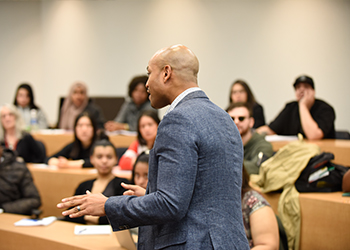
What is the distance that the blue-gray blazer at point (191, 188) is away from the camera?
3.96 feet

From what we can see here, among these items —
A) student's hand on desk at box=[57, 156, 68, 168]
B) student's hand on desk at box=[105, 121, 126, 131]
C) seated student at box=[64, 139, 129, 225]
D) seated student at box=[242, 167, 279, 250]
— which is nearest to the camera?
seated student at box=[242, 167, 279, 250]

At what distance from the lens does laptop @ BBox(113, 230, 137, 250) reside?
210 centimetres

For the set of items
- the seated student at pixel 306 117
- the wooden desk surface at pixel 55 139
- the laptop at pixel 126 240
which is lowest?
the laptop at pixel 126 240

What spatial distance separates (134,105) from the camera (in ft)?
17.7

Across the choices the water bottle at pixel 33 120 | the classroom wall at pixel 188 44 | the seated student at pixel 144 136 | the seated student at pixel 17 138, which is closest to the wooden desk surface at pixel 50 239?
the seated student at pixel 144 136

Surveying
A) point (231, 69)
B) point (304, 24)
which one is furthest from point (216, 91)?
point (304, 24)

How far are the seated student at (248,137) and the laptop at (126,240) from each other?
57.4 inches

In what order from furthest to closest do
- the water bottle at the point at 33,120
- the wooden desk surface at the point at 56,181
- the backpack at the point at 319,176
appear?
the water bottle at the point at 33,120, the wooden desk surface at the point at 56,181, the backpack at the point at 319,176

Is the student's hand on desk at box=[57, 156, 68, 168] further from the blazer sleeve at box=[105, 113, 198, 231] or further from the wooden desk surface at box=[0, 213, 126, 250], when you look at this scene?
the blazer sleeve at box=[105, 113, 198, 231]

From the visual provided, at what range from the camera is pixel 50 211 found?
13.7 feet

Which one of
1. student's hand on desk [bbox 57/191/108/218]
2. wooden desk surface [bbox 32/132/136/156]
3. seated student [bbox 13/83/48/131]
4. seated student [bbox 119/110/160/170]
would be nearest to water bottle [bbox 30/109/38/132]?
seated student [bbox 13/83/48/131]

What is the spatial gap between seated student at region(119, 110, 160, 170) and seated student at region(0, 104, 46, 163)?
1259mm

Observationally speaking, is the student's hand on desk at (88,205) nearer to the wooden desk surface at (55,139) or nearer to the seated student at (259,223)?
the seated student at (259,223)

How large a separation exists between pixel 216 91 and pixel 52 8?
13.2 ft
